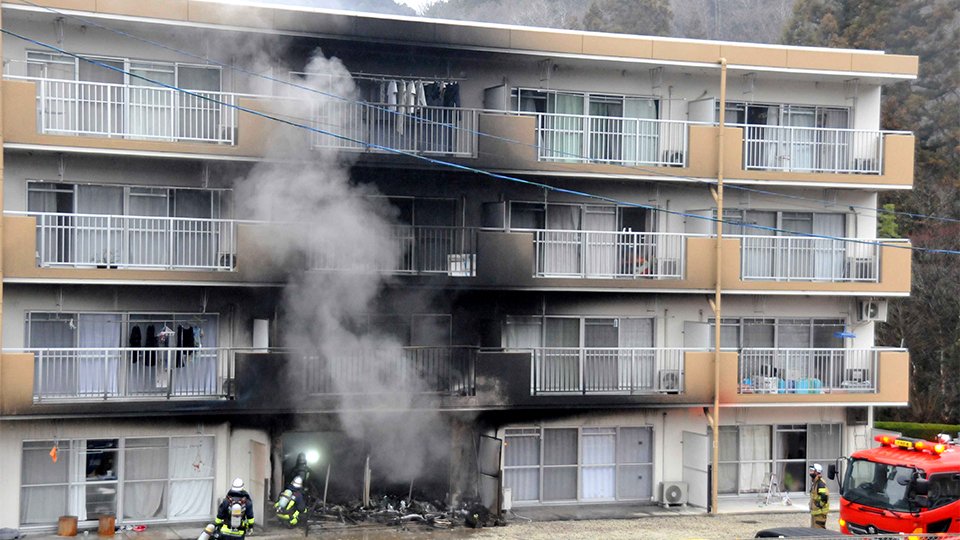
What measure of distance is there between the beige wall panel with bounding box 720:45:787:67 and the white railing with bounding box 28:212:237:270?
38.6 feet

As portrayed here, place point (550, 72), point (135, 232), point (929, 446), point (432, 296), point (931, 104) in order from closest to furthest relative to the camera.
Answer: point (929, 446) < point (135, 232) < point (432, 296) < point (550, 72) < point (931, 104)

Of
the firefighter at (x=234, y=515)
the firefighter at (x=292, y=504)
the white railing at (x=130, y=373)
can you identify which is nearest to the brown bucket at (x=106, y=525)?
the white railing at (x=130, y=373)

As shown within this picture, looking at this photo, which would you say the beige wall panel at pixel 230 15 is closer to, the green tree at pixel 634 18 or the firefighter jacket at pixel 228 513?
the firefighter jacket at pixel 228 513

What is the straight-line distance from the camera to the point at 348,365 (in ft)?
82.2

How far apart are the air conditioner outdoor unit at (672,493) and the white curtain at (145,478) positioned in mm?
10934

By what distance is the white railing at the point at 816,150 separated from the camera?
2950cm

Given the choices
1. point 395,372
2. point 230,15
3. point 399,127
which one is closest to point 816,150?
point 399,127

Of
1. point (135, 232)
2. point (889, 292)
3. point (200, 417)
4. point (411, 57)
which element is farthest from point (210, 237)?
point (889, 292)

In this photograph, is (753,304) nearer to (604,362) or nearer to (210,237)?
(604,362)

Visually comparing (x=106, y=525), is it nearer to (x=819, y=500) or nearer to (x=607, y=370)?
(x=607, y=370)

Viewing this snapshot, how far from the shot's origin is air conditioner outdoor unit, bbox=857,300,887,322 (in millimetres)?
30016

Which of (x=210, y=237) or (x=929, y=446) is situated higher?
(x=210, y=237)

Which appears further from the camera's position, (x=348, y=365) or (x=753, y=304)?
(x=753, y=304)

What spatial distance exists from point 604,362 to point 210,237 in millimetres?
8904
